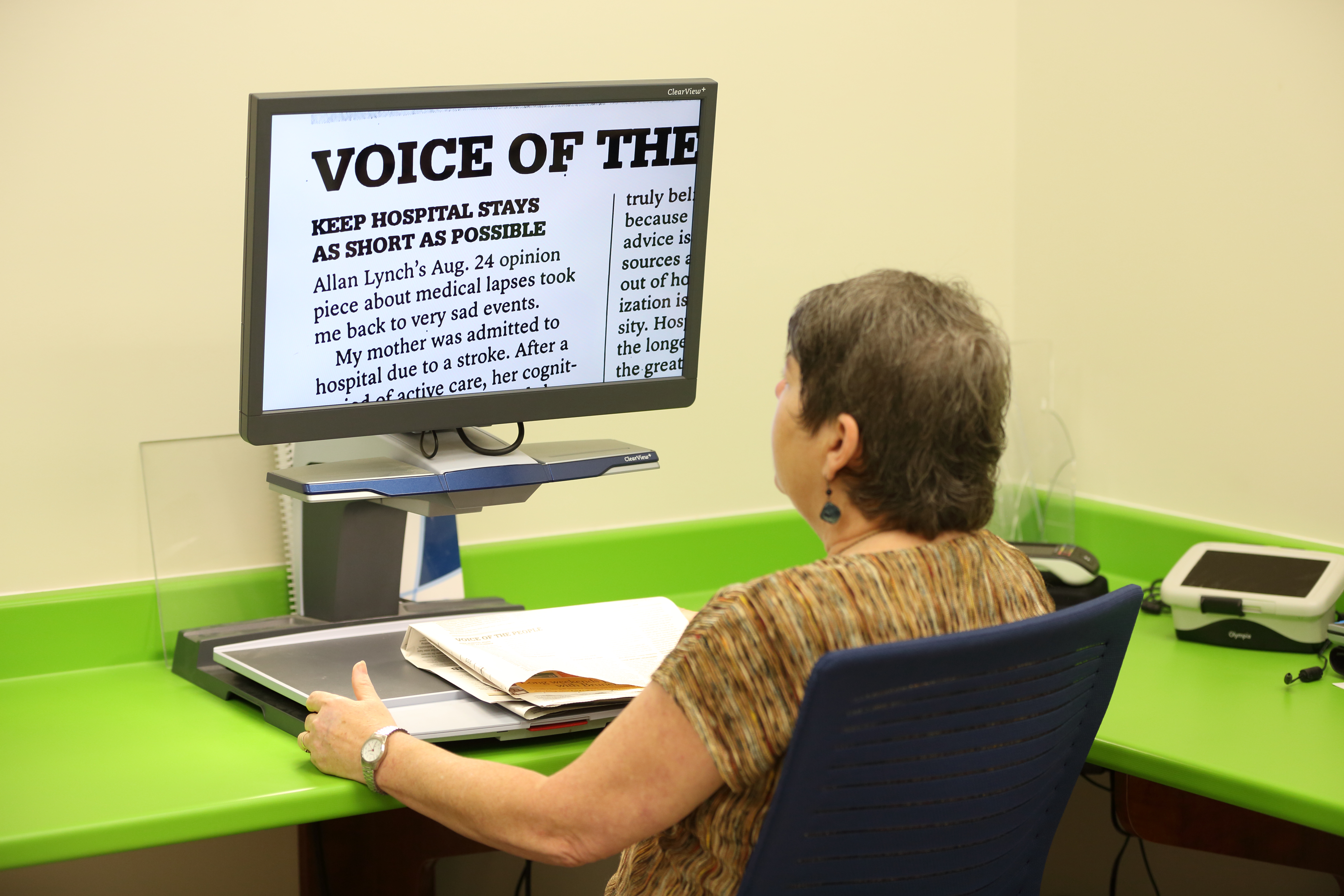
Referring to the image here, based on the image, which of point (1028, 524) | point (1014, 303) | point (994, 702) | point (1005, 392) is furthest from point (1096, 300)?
Answer: point (994, 702)

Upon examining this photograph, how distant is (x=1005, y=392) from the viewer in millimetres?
1092

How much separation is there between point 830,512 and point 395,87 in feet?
3.02

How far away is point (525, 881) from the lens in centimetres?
205

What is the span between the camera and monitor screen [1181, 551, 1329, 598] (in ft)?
5.23

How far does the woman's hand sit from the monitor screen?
3.41ft

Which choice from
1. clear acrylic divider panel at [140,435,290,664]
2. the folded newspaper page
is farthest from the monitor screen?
clear acrylic divider panel at [140,435,290,664]

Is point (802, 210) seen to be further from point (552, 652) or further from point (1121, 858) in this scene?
point (1121, 858)

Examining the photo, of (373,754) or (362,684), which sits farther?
(362,684)

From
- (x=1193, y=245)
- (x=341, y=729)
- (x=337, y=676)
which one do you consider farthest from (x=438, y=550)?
(x=1193, y=245)

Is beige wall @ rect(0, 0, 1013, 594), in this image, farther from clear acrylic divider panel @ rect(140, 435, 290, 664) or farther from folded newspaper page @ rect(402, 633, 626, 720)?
folded newspaper page @ rect(402, 633, 626, 720)

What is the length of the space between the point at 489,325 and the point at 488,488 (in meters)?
0.19

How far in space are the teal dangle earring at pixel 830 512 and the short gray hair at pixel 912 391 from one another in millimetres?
20

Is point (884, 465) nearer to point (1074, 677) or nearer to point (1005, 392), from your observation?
point (1005, 392)

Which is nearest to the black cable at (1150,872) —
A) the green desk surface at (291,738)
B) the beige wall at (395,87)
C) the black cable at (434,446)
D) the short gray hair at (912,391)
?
the green desk surface at (291,738)
